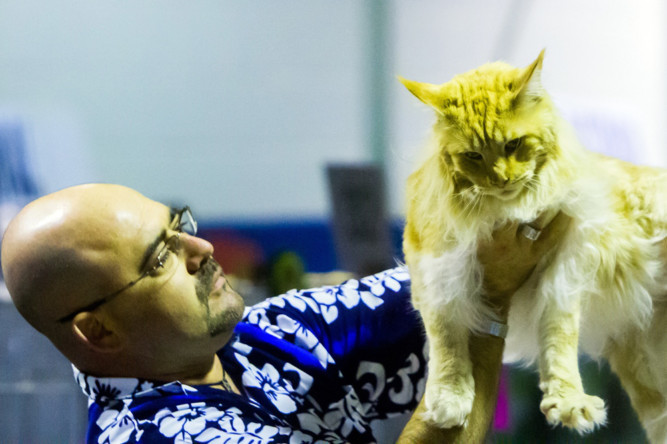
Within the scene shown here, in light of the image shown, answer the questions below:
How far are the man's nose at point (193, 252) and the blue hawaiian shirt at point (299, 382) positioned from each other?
0.19m

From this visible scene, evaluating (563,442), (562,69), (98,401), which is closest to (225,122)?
(562,69)

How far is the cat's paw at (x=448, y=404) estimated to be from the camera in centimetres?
115

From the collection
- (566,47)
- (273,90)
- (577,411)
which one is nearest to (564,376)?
(577,411)

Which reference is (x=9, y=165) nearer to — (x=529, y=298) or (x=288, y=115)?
(x=288, y=115)

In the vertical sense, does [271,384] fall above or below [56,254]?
below

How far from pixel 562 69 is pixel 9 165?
8.17 ft

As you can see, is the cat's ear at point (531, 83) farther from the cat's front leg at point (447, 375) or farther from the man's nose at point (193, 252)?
the man's nose at point (193, 252)

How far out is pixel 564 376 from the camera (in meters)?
1.09

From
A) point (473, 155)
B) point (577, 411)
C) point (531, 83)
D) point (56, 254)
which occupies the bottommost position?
point (577, 411)

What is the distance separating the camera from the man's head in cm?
106

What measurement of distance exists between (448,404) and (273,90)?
247 centimetres

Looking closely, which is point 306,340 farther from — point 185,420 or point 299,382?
point 185,420

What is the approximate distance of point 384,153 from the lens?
3336 mm

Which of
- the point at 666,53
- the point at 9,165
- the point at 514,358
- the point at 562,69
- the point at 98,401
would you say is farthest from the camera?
the point at 666,53
